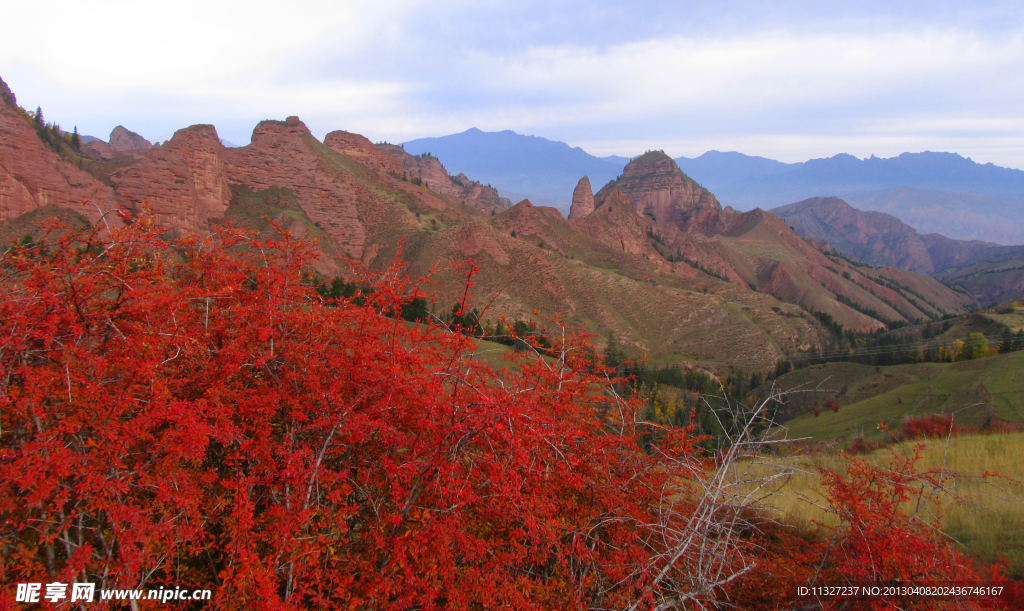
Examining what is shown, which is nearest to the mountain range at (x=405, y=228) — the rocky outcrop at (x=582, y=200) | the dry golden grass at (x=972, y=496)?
the dry golden grass at (x=972, y=496)

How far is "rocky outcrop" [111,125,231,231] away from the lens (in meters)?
62.5

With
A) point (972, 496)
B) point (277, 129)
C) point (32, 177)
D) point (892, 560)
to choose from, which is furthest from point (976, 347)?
point (277, 129)

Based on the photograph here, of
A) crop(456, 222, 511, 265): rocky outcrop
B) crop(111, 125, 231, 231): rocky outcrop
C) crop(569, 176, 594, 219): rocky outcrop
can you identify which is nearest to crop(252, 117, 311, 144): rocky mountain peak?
crop(111, 125, 231, 231): rocky outcrop

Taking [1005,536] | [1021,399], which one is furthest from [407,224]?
[1005,536]

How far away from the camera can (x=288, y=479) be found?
611 centimetres

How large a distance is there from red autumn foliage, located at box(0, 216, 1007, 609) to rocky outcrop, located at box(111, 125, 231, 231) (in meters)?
63.8

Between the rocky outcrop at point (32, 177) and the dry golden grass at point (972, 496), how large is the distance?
6379cm

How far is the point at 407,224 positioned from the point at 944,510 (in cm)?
8850

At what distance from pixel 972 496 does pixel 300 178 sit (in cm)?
9950

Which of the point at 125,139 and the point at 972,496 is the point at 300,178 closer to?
the point at 972,496

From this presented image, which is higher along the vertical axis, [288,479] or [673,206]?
[673,206]

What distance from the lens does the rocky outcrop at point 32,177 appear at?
50.2 meters

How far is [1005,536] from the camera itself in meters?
8.07

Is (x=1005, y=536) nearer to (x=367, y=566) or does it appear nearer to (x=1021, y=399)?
(x=367, y=566)
